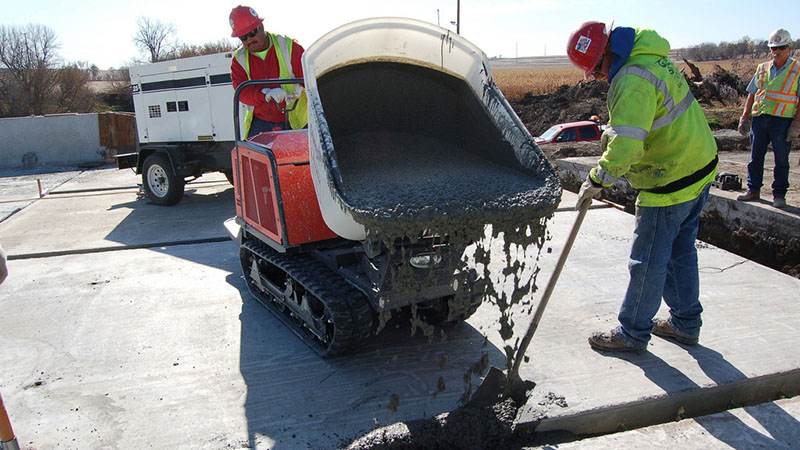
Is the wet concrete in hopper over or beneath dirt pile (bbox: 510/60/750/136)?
beneath

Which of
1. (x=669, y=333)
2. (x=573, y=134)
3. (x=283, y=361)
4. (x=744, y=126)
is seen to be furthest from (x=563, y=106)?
(x=283, y=361)

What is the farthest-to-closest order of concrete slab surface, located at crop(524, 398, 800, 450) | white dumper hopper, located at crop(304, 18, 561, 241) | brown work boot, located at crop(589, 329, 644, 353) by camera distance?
brown work boot, located at crop(589, 329, 644, 353) < white dumper hopper, located at crop(304, 18, 561, 241) < concrete slab surface, located at crop(524, 398, 800, 450)

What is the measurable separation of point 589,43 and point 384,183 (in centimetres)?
140

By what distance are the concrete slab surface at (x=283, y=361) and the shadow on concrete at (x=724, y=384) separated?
17 mm

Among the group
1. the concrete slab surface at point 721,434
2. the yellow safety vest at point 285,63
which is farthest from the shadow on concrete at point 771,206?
the yellow safety vest at point 285,63

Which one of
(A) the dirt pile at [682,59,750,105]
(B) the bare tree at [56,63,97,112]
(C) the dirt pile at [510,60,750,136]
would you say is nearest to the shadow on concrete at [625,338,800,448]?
(C) the dirt pile at [510,60,750,136]

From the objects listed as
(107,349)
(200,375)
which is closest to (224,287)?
(107,349)

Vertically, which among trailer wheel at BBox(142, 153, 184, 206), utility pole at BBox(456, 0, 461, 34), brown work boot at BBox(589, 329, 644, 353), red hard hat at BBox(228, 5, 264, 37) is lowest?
brown work boot at BBox(589, 329, 644, 353)

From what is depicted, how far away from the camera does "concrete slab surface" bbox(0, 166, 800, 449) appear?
2945 mm

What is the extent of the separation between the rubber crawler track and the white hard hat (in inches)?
208

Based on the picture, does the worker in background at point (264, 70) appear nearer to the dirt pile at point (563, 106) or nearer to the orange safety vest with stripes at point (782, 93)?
the orange safety vest with stripes at point (782, 93)

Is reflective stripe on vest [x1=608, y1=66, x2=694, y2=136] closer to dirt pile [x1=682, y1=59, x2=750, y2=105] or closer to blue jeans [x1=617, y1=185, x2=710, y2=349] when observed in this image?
blue jeans [x1=617, y1=185, x2=710, y2=349]

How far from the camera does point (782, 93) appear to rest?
569cm

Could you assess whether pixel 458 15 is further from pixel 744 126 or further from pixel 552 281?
pixel 552 281
